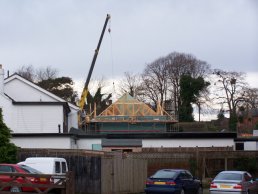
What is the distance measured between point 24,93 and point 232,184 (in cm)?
2797

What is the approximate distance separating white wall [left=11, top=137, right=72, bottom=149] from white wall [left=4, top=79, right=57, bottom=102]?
321 inches

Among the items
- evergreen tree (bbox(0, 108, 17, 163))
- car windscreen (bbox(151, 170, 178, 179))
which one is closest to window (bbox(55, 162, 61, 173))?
car windscreen (bbox(151, 170, 178, 179))

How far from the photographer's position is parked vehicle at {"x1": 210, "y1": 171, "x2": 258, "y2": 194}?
88.4 ft

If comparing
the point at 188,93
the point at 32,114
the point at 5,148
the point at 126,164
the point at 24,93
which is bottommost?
the point at 126,164

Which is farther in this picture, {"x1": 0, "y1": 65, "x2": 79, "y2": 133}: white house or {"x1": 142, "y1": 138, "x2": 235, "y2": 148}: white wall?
{"x1": 0, "y1": 65, "x2": 79, "y2": 133}: white house

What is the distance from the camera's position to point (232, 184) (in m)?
27.1

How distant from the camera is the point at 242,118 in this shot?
346 ft

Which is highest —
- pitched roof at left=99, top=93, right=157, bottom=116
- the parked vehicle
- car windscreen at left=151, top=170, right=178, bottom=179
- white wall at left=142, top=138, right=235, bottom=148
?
pitched roof at left=99, top=93, right=157, bottom=116

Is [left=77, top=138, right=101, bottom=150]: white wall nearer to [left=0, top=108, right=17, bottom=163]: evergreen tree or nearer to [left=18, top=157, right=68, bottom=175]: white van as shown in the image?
[left=0, top=108, right=17, bottom=163]: evergreen tree

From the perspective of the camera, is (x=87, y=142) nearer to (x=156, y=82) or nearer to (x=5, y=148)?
(x=5, y=148)

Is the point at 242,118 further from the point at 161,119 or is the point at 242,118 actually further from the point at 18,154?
the point at 18,154

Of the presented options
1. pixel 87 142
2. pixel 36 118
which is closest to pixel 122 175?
pixel 87 142

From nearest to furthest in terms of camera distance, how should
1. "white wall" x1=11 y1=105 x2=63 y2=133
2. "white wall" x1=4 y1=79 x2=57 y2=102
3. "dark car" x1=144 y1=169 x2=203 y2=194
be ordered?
1. "dark car" x1=144 y1=169 x2=203 y2=194
2. "white wall" x1=11 y1=105 x2=63 y2=133
3. "white wall" x1=4 y1=79 x2=57 y2=102

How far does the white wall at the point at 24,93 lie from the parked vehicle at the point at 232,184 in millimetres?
→ 25468
